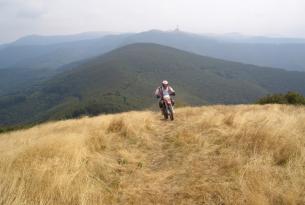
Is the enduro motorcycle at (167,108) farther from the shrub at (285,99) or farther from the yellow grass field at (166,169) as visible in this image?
the shrub at (285,99)

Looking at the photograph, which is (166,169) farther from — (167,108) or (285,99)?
(285,99)

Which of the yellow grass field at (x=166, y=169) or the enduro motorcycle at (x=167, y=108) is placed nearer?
the yellow grass field at (x=166, y=169)

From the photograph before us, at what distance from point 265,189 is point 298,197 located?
0.47 metres

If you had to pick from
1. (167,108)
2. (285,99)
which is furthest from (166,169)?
(285,99)

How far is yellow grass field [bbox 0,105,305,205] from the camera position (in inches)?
199

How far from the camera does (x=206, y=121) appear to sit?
34.6 feet

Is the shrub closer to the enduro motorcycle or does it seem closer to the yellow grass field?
the enduro motorcycle

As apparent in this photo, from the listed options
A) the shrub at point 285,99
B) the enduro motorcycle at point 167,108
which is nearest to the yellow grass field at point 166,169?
the enduro motorcycle at point 167,108

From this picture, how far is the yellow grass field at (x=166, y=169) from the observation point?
16.5 feet

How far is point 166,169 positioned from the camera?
6.67 meters

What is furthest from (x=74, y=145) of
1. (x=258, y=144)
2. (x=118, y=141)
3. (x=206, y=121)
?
(x=206, y=121)

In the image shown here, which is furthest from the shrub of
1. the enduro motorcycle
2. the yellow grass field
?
the yellow grass field

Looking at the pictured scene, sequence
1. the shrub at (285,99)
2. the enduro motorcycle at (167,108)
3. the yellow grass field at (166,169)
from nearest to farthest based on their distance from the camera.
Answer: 1. the yellow grass field at (166,169)
2. the enduro motorcycle at (167,108)
3. the shrub at (285,99)

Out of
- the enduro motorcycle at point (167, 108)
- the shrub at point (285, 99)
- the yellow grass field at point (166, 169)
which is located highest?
the yellow grass field at point (166, 169)
